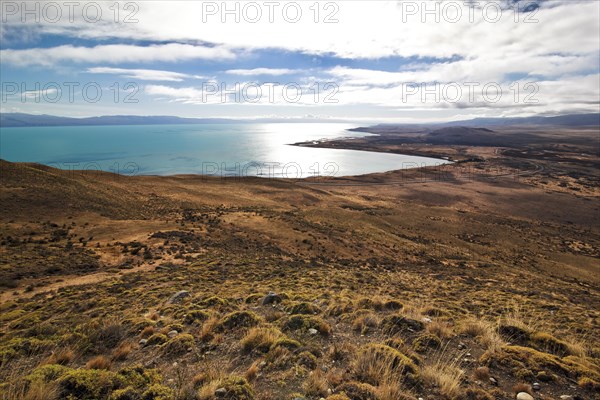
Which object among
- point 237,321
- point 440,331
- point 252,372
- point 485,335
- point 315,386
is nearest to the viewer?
point 315,386

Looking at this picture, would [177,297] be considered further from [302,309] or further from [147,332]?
[302,309]

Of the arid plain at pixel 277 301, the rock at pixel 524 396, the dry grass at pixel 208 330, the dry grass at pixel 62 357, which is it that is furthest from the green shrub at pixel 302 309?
the dry grass at pixel 62 357

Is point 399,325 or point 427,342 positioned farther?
point 399,325

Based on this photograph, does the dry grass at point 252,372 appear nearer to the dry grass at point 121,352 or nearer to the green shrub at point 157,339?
the green shrub at point 157,339

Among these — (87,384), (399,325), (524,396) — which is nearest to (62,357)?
(87,384)

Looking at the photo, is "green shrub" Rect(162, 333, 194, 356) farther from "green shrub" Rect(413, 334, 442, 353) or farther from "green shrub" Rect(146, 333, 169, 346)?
"green shrub" Rect(413, 334, 442, 353)

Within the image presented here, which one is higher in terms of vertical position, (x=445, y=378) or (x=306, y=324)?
(x=445, y=378)

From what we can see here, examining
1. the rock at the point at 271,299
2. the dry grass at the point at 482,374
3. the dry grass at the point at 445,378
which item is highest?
the dry grass at the point at 445,378

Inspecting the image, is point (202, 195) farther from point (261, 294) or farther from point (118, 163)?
point (118, 163)

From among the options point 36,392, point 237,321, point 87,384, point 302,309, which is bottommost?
point 302,309

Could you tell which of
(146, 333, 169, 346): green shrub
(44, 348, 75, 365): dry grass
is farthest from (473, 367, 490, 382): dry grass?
(44, 348, 75, 365): dry grass

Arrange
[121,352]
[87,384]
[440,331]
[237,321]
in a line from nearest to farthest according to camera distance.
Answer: [87,384], [121,352], [440,331], [237,321]
